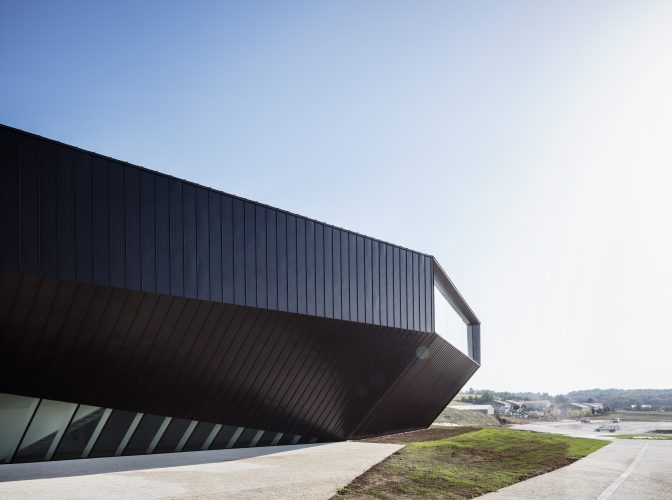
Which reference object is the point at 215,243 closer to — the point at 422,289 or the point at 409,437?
the point at 422,289

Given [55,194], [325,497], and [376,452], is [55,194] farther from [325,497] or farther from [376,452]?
[376,452]

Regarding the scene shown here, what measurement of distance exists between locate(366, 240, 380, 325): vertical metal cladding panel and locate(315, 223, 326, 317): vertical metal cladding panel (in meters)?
3.01

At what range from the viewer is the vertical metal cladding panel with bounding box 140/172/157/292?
15875 millimetres

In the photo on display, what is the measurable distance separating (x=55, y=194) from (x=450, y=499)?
37.6 ft

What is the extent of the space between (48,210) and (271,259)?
7401 mm

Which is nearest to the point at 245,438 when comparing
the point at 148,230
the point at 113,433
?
the point at 113,433

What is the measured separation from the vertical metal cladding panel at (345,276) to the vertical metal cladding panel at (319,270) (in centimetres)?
117

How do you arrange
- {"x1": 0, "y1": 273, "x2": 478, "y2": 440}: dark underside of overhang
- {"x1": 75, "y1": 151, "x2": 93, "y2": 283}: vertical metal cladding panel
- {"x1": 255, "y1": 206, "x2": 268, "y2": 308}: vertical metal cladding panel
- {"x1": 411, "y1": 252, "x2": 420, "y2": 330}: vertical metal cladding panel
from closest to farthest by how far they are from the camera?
{"x1": 75, "y1": 151, "x2": 93, "y2": 283}: vertical metal cladding panel, {"x1": 0, "y1": 273, "x2": 478, "y2": 440}: dark underside of overhang, {"x1": 255, "y1": 206, "x2": 268, "y2": 308}: vertical metal cladding panel, {"x1": 411, "y1": 252, "x2": 420, "y2": 330}: vertical metal cladding panel

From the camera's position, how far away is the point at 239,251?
1864 centimetres

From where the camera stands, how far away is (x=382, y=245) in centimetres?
2527

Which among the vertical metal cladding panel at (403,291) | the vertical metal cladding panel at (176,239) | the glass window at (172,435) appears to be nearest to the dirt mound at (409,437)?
the vertical metal cladding panel at (403,291)

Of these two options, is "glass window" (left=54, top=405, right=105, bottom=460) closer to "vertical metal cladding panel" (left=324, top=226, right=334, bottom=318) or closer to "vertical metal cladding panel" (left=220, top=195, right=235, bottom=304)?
"vertical metal cladding panel" (left=220, top=195, right=235, bottom=304)

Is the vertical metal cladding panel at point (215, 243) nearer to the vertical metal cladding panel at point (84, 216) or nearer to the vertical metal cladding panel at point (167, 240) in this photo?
the vertical metal cladding panel at point (167, 240)

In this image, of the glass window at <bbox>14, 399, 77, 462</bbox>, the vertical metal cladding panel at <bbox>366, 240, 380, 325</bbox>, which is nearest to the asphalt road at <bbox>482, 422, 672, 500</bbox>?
the vertical metal cladding panel at <bbox>366, 240, 380, 325</bbox>
